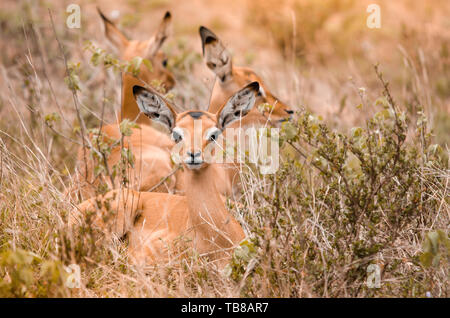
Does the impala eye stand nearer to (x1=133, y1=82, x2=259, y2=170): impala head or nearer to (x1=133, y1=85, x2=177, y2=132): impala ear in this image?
(x1=133, y1=82, x2=259, y2=170): impala head

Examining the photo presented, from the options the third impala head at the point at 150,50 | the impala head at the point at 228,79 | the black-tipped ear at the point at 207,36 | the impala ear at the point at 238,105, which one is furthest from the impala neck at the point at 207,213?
the third impala head at the point at 150,50

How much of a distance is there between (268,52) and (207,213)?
39.3ft

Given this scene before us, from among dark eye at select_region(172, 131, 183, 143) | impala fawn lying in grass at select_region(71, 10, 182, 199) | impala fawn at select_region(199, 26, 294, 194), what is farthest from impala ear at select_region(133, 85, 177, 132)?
impala fawn lying in grass at select_region(71, 10, 182, 199)

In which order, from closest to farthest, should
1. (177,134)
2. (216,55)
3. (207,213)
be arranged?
1. (177,134)
2. (207,213)
3. (216,55)

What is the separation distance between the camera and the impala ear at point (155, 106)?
4.45 metres

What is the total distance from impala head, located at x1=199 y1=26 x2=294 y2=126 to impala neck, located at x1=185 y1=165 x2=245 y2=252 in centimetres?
166

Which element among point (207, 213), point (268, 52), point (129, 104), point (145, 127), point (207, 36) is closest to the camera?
point (207, 213)

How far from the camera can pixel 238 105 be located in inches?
177

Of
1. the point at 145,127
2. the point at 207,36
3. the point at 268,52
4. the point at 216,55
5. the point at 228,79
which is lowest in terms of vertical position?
the point at 145,127

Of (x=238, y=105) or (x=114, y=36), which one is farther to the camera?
(x=114, y=36)

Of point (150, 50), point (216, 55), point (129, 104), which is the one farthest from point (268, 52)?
point (216, 55)

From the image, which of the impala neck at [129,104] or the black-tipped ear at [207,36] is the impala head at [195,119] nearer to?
Result: the black-tipped ear at [207,36]

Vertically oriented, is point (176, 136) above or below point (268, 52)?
below

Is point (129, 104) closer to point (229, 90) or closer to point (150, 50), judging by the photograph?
point (150, 50)
